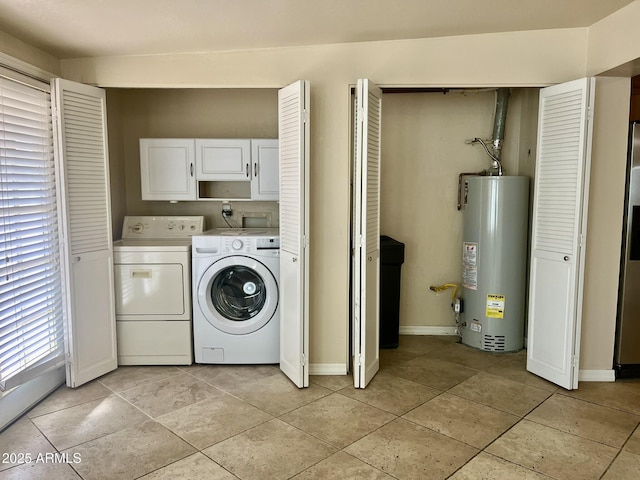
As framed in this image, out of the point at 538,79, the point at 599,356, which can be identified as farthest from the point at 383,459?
the point at 538,79

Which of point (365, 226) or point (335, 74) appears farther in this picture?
point (335, 74)

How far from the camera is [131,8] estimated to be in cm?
252

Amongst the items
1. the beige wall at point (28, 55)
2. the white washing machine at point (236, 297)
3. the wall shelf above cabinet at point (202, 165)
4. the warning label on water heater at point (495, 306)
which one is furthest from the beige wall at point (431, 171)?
the beige wall at point (28, 55)

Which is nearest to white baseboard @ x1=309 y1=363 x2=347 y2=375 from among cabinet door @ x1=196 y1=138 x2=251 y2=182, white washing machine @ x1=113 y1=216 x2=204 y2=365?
white washing machine @ x1=113 y1=216 x2=204 y2=365

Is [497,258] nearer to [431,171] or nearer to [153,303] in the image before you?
[431,171]

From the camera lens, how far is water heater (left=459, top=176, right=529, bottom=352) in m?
3.89

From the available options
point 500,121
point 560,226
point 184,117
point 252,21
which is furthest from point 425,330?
point 252,21

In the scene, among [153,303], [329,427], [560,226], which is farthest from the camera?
[153,303]

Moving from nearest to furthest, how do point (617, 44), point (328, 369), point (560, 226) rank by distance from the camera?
point (617, 44) → point (560, 226) → point (328, 369)

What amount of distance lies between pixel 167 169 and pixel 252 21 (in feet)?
5.23

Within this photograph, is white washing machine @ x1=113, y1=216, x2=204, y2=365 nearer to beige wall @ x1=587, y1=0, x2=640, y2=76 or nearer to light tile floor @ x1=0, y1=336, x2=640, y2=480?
light tile floor @ x1=0, y1=336, x2=640, y2=480

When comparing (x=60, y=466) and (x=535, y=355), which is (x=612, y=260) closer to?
(x=535, y=355)

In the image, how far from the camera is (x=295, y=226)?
3170 millimetres

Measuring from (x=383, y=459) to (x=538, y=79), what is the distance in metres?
2.64
